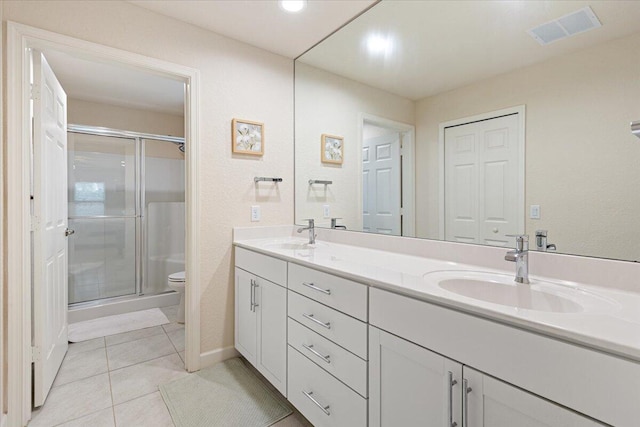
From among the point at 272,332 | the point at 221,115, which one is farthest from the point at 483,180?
the point at 221,115

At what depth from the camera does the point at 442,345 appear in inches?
34.8

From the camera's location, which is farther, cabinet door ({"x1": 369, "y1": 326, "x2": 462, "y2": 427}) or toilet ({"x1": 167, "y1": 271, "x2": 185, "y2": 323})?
toilet ({"x1": 167, "y1": 271, "x2": 185, "y2": 323})

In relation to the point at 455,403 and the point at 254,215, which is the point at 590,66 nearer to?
the point at 455,403

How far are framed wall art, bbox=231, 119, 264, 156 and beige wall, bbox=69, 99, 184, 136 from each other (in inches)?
89.5

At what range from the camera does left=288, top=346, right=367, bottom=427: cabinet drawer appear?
1165 millimetres

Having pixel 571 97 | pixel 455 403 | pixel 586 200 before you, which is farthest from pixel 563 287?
pixel 571 97

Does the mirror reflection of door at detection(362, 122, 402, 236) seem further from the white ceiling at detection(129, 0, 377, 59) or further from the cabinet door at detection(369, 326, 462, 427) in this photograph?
the cabinet door at detection(369, 326, 462, 427)

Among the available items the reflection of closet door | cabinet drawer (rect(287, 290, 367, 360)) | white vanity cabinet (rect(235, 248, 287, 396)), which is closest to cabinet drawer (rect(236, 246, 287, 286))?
white vanity cabinet (rect(235, 248, 287, 396))

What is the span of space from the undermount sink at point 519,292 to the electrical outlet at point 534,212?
29 cm

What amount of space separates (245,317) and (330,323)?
0.95 metres

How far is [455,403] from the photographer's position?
2.78ft

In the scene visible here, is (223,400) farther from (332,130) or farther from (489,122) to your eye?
(489,122)

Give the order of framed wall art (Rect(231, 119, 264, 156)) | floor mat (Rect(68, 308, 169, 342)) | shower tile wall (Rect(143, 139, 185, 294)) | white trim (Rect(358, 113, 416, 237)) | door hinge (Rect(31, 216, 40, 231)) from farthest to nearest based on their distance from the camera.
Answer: shower tile wall (Rect(143, 139, 185, 294)) → floor mat (Rect(68, 308, 169, 342)) → framed wall art (Rect(231, 119, 264, 156)) → white trim (Rect(358, 113, 416, 237)) → door hinge (Rect(31, 216, 40, 231))

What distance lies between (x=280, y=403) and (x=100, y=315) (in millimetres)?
2332
